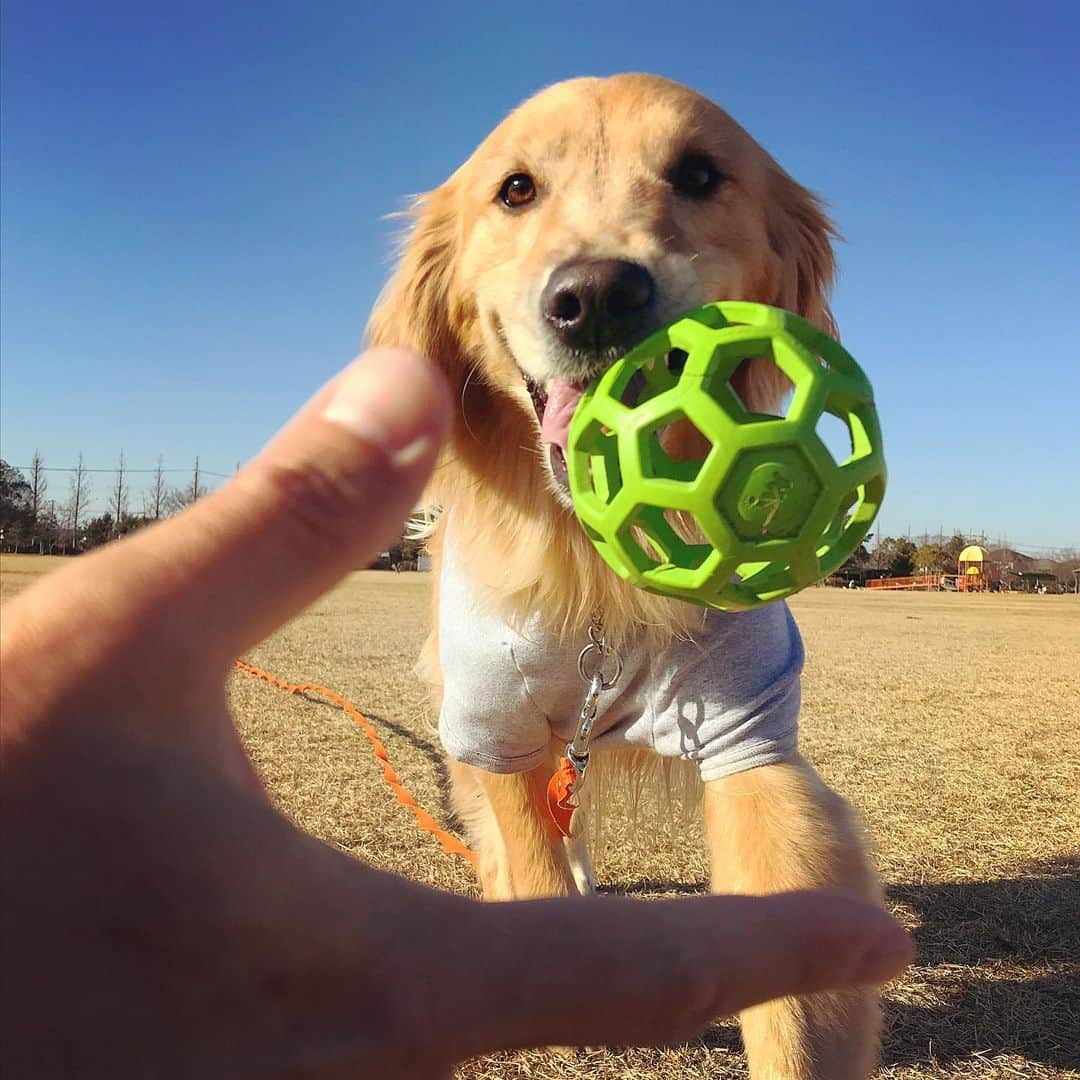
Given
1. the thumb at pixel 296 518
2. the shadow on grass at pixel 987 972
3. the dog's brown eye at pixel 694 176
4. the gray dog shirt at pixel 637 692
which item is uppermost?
the dog's brown eye at pixel 694 176

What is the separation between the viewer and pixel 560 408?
6.60 ft

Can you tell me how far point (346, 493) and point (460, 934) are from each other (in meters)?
0.33

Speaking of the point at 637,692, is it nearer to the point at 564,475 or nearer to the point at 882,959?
the point at 564,475

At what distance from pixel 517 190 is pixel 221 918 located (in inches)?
87.6

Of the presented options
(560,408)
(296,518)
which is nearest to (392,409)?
(296,518)

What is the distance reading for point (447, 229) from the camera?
2838 millimetres

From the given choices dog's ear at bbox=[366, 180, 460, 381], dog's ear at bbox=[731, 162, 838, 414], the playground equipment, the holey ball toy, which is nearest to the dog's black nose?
the holey ball toy

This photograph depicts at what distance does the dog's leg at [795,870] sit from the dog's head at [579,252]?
0.78 m

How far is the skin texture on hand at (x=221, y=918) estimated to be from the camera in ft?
1.76

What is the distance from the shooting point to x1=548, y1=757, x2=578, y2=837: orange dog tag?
2.37 metres

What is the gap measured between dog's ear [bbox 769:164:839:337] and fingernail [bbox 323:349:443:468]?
205cm

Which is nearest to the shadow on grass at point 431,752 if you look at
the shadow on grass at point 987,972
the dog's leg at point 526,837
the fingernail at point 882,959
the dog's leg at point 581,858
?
the dog's leg at point 581,858

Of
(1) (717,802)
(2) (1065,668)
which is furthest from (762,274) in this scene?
(2) (1065,668)

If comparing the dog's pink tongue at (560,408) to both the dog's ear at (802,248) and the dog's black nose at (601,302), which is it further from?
the dog's ear at (802,248)
